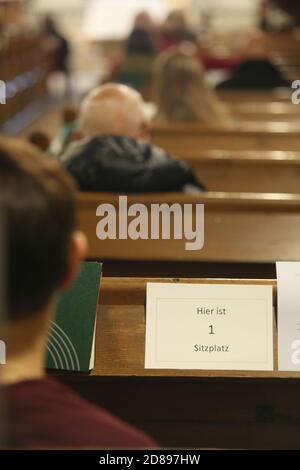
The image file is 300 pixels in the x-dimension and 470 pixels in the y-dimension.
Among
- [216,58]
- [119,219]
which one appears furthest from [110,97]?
[216,58]

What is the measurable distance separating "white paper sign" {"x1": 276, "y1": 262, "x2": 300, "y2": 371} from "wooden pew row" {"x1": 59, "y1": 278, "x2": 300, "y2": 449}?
0.11 metres

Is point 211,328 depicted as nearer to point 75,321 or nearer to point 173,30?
point 75,321

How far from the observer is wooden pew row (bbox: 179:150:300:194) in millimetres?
2379

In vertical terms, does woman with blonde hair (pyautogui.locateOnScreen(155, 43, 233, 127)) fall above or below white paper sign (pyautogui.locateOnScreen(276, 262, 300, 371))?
above

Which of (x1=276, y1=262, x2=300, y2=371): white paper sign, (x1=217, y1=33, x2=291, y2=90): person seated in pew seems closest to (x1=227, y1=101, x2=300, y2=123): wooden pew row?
(x1=217, y1=33, x2=291, y2=90): person seated in pew

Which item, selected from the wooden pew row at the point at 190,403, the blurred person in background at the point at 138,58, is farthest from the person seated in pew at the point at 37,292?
the blurred person in background at the point at 138,58

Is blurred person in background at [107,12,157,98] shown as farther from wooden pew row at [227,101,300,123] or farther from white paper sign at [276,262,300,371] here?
white paper sign at [276,262,300,371]

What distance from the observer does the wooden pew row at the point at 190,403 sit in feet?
4.35

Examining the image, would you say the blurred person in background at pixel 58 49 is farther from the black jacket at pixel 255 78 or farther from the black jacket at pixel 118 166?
the black jacket at pixel 118 166

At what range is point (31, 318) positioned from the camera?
753 mm

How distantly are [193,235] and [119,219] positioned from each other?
0.18 meters

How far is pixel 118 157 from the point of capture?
2.09 meters

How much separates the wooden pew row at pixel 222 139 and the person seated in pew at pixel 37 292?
2.13 metres

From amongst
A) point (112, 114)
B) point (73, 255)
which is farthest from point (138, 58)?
point (73, 255)
